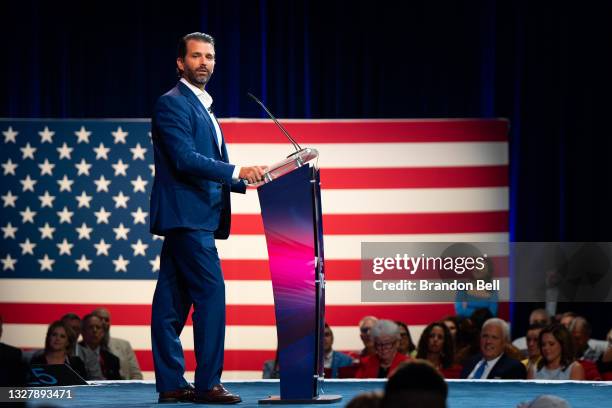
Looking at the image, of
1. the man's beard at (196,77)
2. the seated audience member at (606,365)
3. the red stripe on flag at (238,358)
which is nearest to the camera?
the man's beard at (196,77)

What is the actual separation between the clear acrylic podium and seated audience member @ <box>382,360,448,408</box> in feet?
4.87

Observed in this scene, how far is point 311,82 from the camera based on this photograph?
27.6 ft

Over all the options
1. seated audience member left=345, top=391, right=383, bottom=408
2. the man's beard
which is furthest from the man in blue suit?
seated audience member left=345, top=391, right=383, bottom=408

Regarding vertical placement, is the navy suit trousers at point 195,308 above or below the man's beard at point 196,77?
below

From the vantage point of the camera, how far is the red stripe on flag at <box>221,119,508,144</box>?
24.6 feet

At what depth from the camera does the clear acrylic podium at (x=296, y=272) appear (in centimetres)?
365

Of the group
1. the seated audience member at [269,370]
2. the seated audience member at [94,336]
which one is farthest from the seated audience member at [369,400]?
the seated audience member at [94,336]

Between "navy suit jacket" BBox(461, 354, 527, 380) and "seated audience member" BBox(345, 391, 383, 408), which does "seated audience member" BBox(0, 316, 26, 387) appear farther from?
"navy suit jacket" BBox(461, 354, 527, 380)

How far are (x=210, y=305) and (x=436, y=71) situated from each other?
16.6ft

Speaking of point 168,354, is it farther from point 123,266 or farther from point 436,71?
point 436,71

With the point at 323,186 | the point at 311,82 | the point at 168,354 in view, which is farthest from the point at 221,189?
the point at 311,82

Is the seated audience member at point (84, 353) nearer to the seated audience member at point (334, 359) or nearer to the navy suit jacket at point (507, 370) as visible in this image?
the seated audience member at point (334, 359)

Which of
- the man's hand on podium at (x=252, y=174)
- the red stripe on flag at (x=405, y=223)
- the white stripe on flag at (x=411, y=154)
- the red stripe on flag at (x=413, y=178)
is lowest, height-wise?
the man's hand on podium at (x=252, y=174)

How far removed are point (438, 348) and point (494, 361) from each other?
28.0 inches
